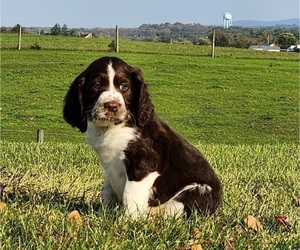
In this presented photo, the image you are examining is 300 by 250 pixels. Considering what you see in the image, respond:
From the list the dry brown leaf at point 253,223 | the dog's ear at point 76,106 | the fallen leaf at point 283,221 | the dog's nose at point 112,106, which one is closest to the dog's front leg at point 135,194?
the dog's nose at point 112,106

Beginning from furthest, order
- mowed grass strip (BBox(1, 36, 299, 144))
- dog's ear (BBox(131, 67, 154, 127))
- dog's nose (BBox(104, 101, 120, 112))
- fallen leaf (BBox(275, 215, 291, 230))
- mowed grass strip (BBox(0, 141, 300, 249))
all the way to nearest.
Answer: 1. mowed grass strip (BBox(1, 36, 299, 144))
2. dog's ear (BBox(131, 67, 154, 127))
3. fallen leaf (BBox(275, 215, 291, 230))
4. dog's nose (BBox(104, 101, 120, 112))
5. mowed grass strip (BBox(0, 141, 300, 249))

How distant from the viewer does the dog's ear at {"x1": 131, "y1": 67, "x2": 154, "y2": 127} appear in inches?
197

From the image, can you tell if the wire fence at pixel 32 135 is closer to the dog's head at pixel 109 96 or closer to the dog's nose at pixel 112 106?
the dog's head at pixel 109 96

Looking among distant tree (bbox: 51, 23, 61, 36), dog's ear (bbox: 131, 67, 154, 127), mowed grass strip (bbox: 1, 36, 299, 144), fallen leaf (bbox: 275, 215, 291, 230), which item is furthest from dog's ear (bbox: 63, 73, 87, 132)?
distant tree (bbox: 51, 23, 61, 36)

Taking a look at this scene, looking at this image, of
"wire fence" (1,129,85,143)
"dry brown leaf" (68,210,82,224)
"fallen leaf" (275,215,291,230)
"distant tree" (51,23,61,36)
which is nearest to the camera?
"dry brown leaf" (68,210,82,224)

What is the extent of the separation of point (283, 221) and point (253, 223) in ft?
1.24

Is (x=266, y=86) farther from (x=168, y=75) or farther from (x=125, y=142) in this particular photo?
(x=125, y=142)

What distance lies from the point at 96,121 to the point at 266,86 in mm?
30251

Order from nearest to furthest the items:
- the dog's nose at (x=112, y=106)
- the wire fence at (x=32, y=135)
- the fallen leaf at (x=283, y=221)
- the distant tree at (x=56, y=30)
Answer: the dog's nose at (x=112, y=106) < the fallen leaf at (x=283, y=221) < the wire fence at (x=32, y=135) < the distant tree at (x=56, y=30)

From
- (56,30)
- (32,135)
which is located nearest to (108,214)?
(32,135)

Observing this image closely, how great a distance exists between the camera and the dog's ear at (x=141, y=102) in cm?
499

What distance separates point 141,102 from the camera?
199 inches

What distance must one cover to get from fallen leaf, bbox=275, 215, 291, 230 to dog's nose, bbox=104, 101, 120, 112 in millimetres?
1534

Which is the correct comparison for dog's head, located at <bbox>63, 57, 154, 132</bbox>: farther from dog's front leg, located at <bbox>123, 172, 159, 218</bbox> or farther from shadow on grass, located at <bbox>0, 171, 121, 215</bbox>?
shadow on grass, located at <bbox>0, 171, 121, 215</bbox>
